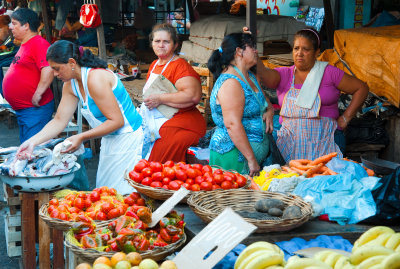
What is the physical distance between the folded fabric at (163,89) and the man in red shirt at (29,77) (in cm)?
131

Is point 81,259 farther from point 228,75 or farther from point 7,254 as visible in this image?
point 7,254

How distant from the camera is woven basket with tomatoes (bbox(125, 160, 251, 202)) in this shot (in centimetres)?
319

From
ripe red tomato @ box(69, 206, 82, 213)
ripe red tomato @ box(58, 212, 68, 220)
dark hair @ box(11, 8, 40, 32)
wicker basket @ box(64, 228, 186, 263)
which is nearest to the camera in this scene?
wicker basket @ box(64, 228, 186, 263)

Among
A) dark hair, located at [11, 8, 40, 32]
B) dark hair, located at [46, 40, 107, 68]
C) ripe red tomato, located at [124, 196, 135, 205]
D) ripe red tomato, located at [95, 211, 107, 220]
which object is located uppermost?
dark hair, located at [11, 8, 40, 32]

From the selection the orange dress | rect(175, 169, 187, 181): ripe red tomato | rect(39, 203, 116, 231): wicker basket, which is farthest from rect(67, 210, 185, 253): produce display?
the orange dress

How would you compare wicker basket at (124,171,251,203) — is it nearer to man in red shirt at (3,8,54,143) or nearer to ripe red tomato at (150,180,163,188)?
ripe red tomato at (150,180,163,188)

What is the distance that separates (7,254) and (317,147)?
122 inches

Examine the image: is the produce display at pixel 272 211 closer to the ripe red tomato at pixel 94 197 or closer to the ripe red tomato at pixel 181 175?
the ripe red tomato at pixel 181 175

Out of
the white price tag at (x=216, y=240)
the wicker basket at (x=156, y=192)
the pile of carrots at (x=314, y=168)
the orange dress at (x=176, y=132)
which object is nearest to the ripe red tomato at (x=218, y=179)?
the wicker basket at (x=156, y=192)

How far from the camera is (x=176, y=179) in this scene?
3.30 meters

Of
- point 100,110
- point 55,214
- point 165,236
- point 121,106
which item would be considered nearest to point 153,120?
point 121,106

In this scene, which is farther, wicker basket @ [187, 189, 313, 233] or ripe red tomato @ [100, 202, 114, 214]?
ripe red tomato @ [100, 202, 114, 214]

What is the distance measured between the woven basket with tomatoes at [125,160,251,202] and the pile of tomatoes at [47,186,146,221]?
0.37 ft

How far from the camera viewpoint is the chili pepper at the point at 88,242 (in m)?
2.47
